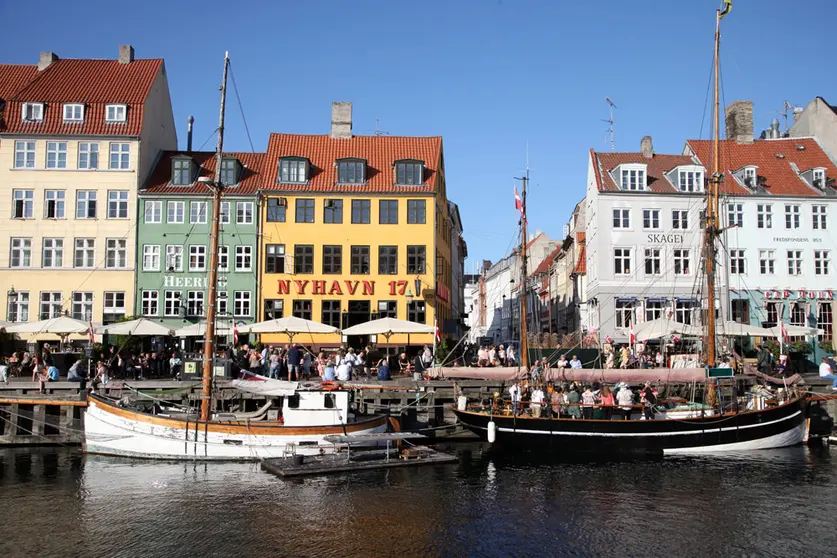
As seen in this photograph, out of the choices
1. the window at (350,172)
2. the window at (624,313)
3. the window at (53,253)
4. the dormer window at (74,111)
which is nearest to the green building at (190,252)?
the window at (53,253)

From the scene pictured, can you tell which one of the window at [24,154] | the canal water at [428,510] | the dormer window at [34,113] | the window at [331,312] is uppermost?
the dormer window at [34,113]

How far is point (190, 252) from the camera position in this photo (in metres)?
45.9

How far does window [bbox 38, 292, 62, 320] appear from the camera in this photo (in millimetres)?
44938

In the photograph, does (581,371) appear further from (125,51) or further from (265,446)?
(125,51)

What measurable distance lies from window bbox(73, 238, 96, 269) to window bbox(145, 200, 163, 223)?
3500 millimetres

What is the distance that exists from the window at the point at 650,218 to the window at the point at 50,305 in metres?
35.6

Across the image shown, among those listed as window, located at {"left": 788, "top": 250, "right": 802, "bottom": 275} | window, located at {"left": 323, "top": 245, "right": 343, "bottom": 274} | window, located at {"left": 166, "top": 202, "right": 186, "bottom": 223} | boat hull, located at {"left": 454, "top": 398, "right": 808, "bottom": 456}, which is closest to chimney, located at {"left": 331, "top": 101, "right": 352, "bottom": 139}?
window, located at {"left": 323, "top": 245, "right": 343, "bottom": 274}

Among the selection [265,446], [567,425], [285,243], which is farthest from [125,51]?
[567,425]

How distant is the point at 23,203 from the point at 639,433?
3787 cm

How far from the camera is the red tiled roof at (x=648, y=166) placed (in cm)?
4800

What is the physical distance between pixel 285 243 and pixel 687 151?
2802 centimetres

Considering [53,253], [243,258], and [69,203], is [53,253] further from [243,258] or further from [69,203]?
[243,258]

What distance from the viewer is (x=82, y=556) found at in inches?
632

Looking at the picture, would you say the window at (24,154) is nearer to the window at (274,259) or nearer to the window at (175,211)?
the window at (175,211)
